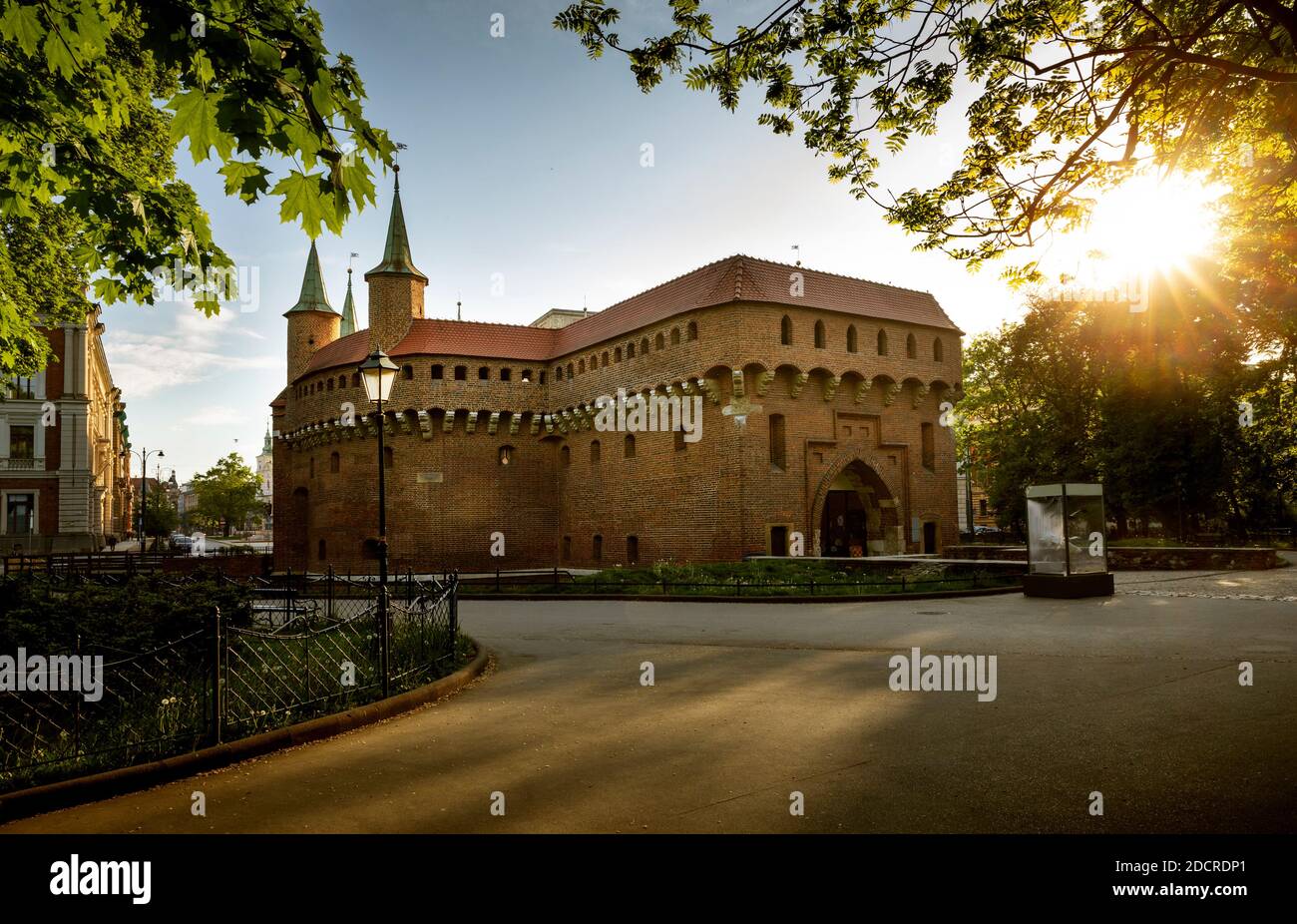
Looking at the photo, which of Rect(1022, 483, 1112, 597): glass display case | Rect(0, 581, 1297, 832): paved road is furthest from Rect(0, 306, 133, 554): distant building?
Rect(1022, 483, 1112, 597): glass display case

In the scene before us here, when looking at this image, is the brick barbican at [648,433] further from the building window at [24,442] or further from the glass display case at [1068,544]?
the building window at [24,442]

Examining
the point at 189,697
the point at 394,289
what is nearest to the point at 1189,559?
the point at 189,697

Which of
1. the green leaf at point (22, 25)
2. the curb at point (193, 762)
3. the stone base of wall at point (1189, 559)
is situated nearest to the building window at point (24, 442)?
the curb at point (193, 762)

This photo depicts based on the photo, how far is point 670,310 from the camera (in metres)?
30.9

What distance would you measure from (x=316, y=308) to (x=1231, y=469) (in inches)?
1842

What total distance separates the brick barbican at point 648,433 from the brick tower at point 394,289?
0.09 m

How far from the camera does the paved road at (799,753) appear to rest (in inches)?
188

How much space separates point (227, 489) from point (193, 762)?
74.3m

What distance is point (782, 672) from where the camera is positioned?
30.9ft

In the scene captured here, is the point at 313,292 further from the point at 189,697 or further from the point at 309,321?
the point at 189,697

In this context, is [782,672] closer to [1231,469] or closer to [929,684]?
[929,684]

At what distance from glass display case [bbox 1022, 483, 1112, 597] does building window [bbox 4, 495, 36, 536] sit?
45.8 meters

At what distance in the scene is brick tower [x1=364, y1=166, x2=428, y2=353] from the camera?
3644 centimetres
